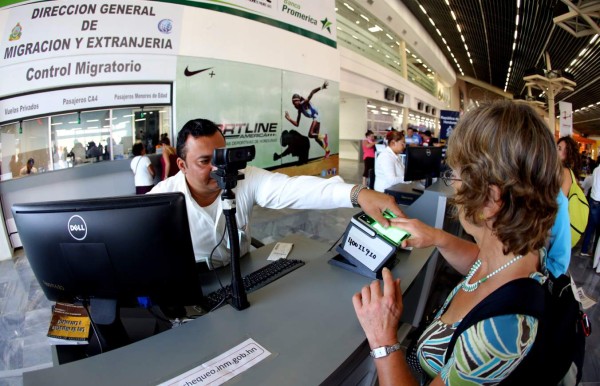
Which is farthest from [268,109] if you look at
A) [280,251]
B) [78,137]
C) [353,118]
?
[353,118]

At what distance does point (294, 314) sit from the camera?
3.02 ft

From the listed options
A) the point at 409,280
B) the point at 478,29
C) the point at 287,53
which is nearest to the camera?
the point at 409,280

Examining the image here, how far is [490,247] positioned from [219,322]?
79cm

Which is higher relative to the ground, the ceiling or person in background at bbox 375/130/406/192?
the ceiling

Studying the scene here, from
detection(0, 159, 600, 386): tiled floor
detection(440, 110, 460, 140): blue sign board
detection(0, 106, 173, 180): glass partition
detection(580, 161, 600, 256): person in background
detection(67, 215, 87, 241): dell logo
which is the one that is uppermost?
detection(440, 110, 460, 140): blue sign board

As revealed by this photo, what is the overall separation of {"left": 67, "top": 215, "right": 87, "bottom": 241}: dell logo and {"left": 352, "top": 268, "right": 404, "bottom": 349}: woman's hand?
75cm

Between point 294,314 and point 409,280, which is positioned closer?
point 294,314

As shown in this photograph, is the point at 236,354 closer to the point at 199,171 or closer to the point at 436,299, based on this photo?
the point at 199,171

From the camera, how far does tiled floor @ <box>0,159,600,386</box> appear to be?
1.87 m

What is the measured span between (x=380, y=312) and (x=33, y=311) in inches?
116

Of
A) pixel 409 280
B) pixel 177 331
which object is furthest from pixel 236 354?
pixel 409 280

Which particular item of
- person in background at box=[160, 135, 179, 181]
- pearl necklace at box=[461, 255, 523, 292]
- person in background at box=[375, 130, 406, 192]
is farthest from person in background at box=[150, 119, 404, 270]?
person in background at box=[160, 135, 179, 181]

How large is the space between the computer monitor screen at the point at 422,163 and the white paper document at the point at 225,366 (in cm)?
316

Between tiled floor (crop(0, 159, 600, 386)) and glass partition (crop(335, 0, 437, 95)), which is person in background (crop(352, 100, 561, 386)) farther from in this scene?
glass partition (crop(335, 0, 437, 95))
